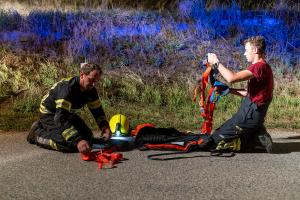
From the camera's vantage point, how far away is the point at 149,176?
5.59 meters

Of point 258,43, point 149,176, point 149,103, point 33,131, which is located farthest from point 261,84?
point 149,103

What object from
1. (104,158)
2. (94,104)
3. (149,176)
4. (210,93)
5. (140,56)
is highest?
(140,56)

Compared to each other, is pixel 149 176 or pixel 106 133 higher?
pixel 106 133

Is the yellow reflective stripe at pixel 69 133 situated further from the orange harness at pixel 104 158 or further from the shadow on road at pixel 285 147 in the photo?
the shadow on road at pixel 285 147

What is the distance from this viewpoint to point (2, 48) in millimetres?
10703

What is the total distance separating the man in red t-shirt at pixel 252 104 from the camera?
6.24m

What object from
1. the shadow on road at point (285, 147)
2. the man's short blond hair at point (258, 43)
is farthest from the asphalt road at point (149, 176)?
the man's short blond hair at point (258, 43)

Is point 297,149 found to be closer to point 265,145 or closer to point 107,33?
point 265,145

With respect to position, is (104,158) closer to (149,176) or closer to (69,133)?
(69,133)

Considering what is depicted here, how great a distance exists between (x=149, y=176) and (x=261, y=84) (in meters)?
1.78

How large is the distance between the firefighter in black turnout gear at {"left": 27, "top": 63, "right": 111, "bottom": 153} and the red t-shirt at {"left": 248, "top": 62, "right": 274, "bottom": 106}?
1.77m

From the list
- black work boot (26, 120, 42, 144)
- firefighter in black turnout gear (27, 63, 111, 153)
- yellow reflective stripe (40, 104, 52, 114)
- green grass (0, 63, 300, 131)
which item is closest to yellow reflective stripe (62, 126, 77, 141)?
firefighter in black turnout gear (27, 63, 111, 153)

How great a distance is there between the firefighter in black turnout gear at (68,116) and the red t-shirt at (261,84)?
177 cm

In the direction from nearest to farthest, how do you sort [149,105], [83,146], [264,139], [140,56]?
1. [83,146]
2. [264,139]
3. [149,105]
4. [140,56]
